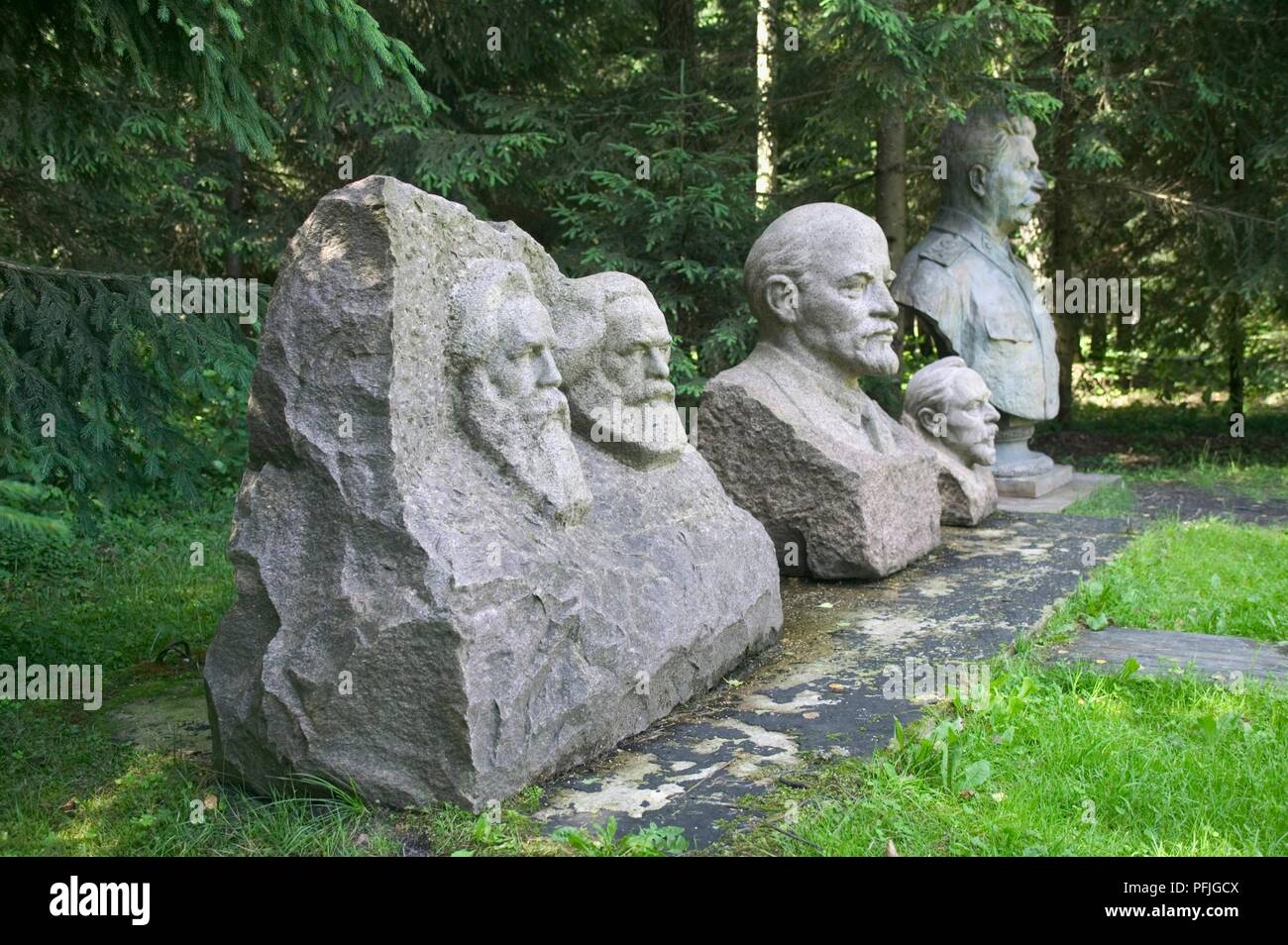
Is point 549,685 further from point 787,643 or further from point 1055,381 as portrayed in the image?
point 1055,381

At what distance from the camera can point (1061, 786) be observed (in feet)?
12.3

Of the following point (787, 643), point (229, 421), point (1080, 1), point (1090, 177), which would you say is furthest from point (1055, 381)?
point (229, 421)

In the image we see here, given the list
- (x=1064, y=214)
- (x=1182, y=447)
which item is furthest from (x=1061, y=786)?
(x=1182, y=447)

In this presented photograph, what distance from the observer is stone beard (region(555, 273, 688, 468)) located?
477 centimetres

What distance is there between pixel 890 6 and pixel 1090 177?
141 inches

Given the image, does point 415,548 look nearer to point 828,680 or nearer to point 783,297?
point 828,680

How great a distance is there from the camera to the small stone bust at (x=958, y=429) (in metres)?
7.43

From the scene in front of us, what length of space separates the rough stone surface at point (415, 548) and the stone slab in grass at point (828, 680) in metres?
0.19

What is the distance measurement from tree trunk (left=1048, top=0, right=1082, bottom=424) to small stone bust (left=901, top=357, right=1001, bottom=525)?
12.1 ft

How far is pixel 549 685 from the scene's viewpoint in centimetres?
375
